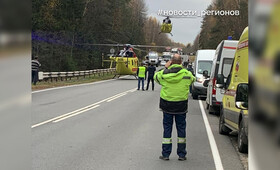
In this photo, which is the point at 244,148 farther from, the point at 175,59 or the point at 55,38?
the point at 55,38

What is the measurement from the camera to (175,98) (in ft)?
22.1

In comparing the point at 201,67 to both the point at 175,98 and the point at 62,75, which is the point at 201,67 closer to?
the point at 175,98

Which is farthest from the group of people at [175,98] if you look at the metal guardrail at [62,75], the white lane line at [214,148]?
the metal guardrail at [62,75]

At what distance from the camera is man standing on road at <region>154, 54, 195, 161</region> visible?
6.74m

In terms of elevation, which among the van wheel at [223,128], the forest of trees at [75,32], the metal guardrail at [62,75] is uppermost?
the forest of trees at [75,32]

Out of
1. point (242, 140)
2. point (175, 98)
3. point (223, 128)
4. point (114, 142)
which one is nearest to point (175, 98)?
point (175, 98)

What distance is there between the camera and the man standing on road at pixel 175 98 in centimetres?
674

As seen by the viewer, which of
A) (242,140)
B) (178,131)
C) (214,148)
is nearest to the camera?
(178,131)

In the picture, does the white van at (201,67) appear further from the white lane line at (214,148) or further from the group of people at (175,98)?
the group of people at (175,98)

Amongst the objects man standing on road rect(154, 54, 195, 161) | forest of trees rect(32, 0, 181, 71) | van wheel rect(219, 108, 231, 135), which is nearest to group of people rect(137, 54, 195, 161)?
Answer: man standing on road rect(154, 54, 195, 161)

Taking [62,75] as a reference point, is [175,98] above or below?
above

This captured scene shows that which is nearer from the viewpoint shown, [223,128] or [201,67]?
[223,128]

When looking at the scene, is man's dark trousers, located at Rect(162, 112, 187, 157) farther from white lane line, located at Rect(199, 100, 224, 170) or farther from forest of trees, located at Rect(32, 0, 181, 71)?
forest of trees, located at Rect(32, 0, 181, 71)

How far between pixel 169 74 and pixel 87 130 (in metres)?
3.80
